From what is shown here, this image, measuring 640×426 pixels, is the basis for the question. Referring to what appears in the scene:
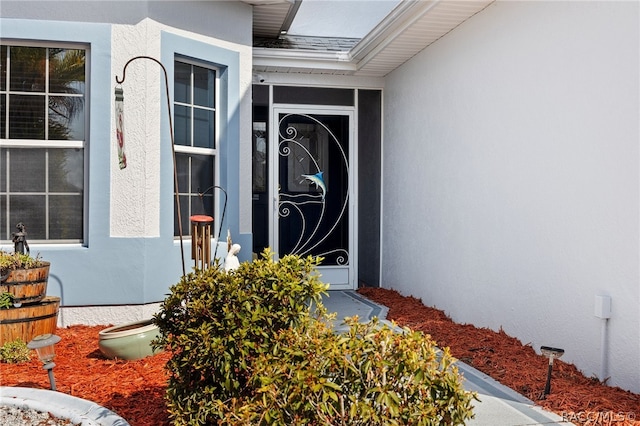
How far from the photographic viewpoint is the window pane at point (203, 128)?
711 cm

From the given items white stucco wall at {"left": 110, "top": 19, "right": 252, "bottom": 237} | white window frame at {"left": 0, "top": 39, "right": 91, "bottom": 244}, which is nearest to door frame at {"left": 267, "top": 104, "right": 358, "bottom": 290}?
white stucco wall at {"left": 110, "top": 19, "right": 252, "bottom": 237}

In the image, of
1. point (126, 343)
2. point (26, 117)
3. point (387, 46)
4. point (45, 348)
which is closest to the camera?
point (45, 348)

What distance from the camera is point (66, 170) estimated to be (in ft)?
21.3

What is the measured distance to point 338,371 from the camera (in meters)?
2.52

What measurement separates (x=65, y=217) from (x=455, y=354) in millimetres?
4297

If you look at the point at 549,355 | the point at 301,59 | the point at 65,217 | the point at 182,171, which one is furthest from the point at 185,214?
the point at 549,355

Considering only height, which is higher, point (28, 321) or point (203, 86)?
point (203, 86)

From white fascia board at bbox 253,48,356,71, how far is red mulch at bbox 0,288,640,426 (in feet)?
14.5

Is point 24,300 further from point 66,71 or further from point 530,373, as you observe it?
point 530,373

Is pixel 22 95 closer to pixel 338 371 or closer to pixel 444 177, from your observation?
pixel 444 177

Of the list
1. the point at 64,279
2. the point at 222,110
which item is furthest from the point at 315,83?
the point at 64,279

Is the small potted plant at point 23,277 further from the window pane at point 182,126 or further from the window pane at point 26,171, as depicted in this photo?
the window pane at point 182,126

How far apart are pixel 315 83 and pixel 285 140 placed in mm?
1015

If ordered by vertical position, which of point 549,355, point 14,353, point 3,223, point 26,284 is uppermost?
point 3,223
